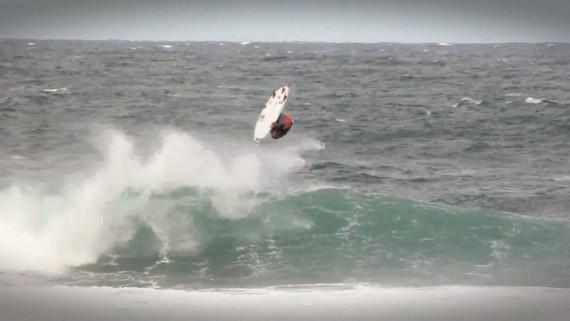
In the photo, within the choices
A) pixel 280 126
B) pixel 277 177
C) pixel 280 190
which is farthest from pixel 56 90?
pixel 280 126

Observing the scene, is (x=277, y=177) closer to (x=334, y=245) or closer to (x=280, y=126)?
(x=334, y=245)

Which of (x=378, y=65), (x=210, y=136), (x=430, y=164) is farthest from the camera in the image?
(x=378, y=65)

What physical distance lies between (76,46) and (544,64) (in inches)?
718

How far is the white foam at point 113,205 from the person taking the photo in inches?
206

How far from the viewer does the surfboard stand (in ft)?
16.7

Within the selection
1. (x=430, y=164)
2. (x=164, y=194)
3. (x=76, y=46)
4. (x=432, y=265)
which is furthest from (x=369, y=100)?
(x=76, y=46)

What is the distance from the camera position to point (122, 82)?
1585 cm

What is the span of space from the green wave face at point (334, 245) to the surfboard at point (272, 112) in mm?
1123

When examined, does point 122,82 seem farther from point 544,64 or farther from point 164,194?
point 544,64

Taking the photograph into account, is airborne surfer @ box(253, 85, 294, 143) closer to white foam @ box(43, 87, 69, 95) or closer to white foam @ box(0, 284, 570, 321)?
white foam @ box(0, 284, 570, 321)

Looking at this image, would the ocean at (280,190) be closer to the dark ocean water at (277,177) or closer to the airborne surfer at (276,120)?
the dark ocean water at (277,177)

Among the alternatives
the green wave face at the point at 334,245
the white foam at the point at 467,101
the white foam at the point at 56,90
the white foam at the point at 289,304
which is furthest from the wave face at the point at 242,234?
the white foam at the point at 467,101

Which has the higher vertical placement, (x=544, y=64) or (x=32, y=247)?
(x=544, y=64)

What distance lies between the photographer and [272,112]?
5172 mm
